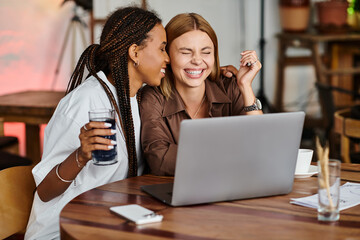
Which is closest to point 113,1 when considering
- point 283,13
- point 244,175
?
point 283,13

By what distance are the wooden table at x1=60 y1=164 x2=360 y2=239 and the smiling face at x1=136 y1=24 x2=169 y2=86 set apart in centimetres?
51

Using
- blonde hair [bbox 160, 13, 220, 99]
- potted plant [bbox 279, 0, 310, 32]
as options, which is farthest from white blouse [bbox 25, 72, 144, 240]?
potted plant [bbox 279, 0, 310, 32]

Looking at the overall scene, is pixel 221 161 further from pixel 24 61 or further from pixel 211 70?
pixel 24 61

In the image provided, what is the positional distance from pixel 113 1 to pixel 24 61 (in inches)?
35.5

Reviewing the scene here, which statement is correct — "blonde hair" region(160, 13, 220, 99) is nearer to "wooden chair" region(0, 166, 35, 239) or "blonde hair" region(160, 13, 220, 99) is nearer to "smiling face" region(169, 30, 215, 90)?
"smiling face" region(169, 30, 215, 90)

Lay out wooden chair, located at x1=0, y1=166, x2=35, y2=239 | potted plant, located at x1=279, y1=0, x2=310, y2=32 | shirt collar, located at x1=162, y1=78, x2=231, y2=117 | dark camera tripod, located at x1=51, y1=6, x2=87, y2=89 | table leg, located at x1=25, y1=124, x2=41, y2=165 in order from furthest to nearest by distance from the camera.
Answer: potted plant, located at x1=279, y1=0, x2=310, y2=32, dark camera tripod, located at x1=51, y1=6, x2=87, y2=89, table leg, located at x1=25, y1=124, x2=41, y2=165, shirt collar, located at x1=162, y1=78, x2=231, y2=117, wooden chair, located at x1=0, y1=166, x2=35, y2=239

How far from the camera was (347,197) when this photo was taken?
1515 millimetres

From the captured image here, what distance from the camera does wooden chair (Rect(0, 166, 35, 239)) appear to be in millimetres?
1672

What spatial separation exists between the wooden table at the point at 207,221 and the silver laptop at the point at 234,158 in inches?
1.3

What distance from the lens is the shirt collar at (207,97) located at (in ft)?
6.79

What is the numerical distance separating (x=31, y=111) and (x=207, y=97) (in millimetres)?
1549

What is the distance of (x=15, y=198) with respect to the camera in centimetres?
173

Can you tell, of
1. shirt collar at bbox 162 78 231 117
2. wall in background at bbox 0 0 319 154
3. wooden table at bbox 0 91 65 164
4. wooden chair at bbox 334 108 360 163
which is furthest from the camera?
wall in background at bbox 0 0 319 154

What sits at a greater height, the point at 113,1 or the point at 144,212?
the point at 113,1
